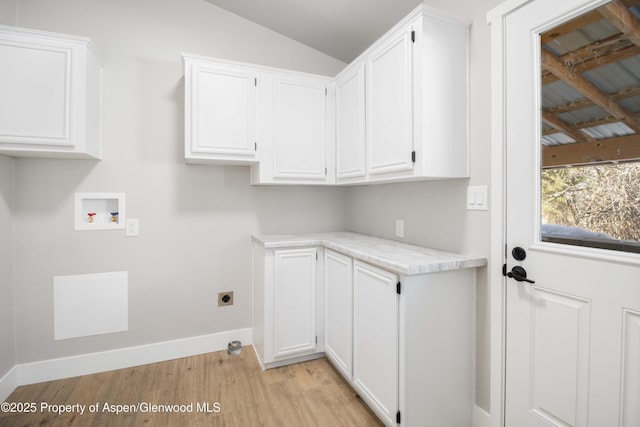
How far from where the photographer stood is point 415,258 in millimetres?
1586

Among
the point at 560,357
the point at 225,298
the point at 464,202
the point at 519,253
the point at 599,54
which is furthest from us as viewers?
the point at 225,298

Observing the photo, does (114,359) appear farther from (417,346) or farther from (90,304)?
(417,346)

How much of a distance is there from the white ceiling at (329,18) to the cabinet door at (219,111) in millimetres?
605

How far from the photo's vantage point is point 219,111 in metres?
2.18

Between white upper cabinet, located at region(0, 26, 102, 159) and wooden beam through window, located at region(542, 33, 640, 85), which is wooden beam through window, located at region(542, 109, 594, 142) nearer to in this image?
wooden beam through window, located at region(542, 33, 640, 85)

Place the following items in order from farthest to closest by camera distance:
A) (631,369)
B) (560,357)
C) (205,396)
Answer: (205,396) → (560,357) → (631,369)

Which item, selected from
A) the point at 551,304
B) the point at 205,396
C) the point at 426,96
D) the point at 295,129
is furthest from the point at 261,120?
the point at 551,304

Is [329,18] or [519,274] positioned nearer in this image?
[519,274]

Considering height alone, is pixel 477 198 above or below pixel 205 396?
above

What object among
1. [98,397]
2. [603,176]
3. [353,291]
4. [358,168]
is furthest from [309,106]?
[98,397]

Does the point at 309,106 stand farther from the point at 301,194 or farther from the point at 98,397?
the point at 98,397

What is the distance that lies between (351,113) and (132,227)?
1869 millimetres

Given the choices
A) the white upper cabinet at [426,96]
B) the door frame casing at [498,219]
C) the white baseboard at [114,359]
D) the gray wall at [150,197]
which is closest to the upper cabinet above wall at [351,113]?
the white upper cabinet at [426,96]

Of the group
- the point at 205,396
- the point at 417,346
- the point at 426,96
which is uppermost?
the point at 426,96
